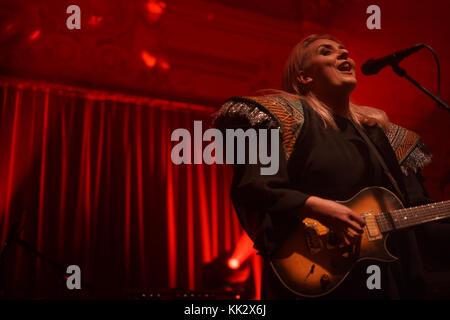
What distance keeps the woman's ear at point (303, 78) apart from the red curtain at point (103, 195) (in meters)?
2.51

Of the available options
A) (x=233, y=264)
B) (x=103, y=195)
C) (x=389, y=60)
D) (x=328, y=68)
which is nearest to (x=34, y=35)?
(x=103, y=195)

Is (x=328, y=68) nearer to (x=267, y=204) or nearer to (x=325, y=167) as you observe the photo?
(x=325, y=167)

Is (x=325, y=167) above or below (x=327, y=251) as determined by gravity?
above

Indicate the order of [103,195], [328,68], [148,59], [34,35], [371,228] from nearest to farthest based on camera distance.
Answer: [371,228] < [328,68] < [34,35] < [103,195] < [148,59]

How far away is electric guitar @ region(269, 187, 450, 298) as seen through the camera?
130 cm

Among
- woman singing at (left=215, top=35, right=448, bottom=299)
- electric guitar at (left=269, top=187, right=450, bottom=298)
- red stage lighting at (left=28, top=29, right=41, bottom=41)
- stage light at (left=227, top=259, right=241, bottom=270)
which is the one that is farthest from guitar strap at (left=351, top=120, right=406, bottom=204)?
red stage lighting at (left=28, top=29, right=41, bottom=41)

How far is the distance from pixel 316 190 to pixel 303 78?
22.0 inches

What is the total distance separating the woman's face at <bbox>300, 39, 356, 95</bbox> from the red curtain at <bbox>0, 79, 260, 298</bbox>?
256 cm

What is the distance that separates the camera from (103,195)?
4.09 m

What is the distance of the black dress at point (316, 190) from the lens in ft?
4.33

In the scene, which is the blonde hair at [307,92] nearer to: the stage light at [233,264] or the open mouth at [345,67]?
the open mouth at [345,67]

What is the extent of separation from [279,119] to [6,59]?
3.31 meters

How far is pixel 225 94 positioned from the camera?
463 centimetres
